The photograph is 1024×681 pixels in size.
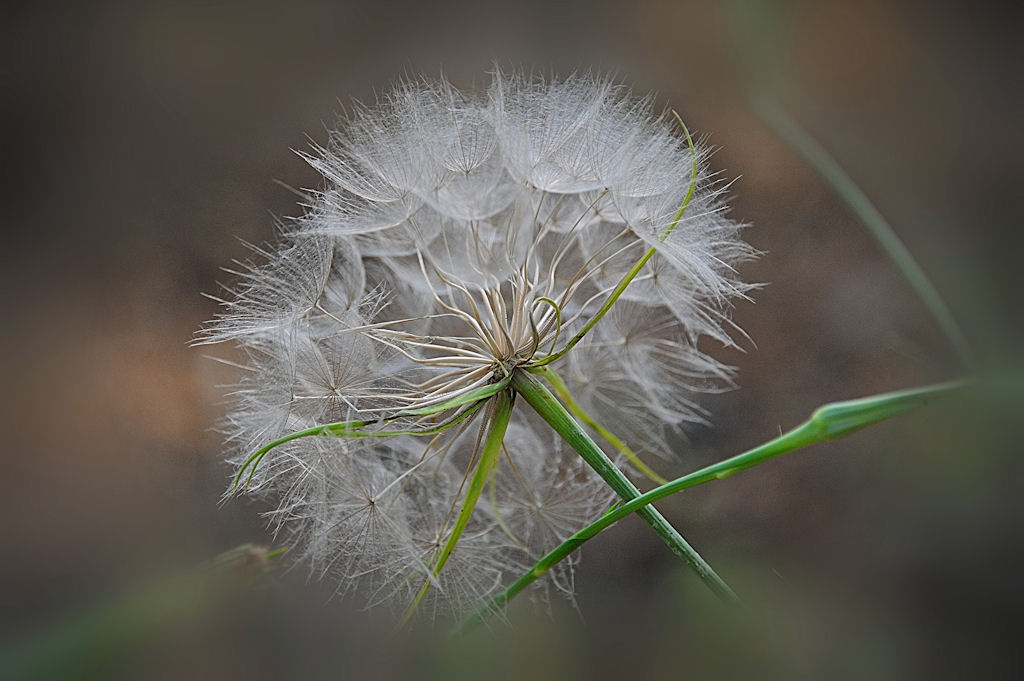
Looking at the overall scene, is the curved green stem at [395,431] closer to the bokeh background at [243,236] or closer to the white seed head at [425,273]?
the white seed head at [425,273]

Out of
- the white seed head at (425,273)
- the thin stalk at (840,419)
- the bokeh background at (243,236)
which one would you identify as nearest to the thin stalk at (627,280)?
the white seed head at (425,273)

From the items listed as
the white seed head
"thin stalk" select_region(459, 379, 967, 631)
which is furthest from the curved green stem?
"thin stalk" select_region(459, 379, 967, 631)

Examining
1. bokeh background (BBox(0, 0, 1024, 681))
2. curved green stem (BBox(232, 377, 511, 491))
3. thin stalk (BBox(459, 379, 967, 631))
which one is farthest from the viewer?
bokeh background (BBox(0, 0, 1024, 681))

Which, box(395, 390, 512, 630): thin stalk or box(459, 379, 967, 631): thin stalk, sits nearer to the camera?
box(459, 379, 967, 631): thin stalk

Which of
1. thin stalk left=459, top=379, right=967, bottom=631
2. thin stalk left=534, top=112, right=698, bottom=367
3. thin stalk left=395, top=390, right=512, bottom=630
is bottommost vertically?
thin stalk left=459, top=379, right=967, bottom=631

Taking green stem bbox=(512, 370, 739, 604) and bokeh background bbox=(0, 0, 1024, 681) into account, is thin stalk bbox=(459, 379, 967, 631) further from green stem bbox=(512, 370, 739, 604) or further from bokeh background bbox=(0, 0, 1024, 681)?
bokeh background bbox=(0, 0, 1024, 681)

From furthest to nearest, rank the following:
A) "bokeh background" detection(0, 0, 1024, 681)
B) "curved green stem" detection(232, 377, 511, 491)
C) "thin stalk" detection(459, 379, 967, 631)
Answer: "bokeh background" detection(0, 0, 1024, 681)
"curved green stem" detection(232, 377, 511, 491)
"thin stalk" detection(459, 379, 967, 631)
